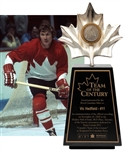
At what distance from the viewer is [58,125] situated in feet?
17.5

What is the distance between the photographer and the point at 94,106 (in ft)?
14.4

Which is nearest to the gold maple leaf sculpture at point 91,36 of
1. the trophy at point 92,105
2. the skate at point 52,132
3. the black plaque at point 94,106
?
the trophy at point 92,105

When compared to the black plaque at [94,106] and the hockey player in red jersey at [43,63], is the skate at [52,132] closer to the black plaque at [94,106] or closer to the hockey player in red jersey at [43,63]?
the hockey player in red jersey at [43,63]

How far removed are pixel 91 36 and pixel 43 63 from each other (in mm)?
996

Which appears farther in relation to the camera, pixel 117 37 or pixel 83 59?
pixel 83 59

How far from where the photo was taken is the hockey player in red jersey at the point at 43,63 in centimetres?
527

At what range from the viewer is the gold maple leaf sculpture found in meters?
4.44

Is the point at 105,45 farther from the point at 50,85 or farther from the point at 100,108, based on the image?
the point at 50,85

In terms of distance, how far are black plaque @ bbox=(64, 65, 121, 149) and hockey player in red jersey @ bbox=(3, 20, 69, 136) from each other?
2.96ft

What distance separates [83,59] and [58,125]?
82 centimetres

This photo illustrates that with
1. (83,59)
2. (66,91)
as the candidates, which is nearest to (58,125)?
(66,91)

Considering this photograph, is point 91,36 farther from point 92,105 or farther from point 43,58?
point 43,58

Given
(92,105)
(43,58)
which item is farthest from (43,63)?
(92,105)

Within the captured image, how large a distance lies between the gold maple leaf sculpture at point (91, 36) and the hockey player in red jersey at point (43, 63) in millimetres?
796
